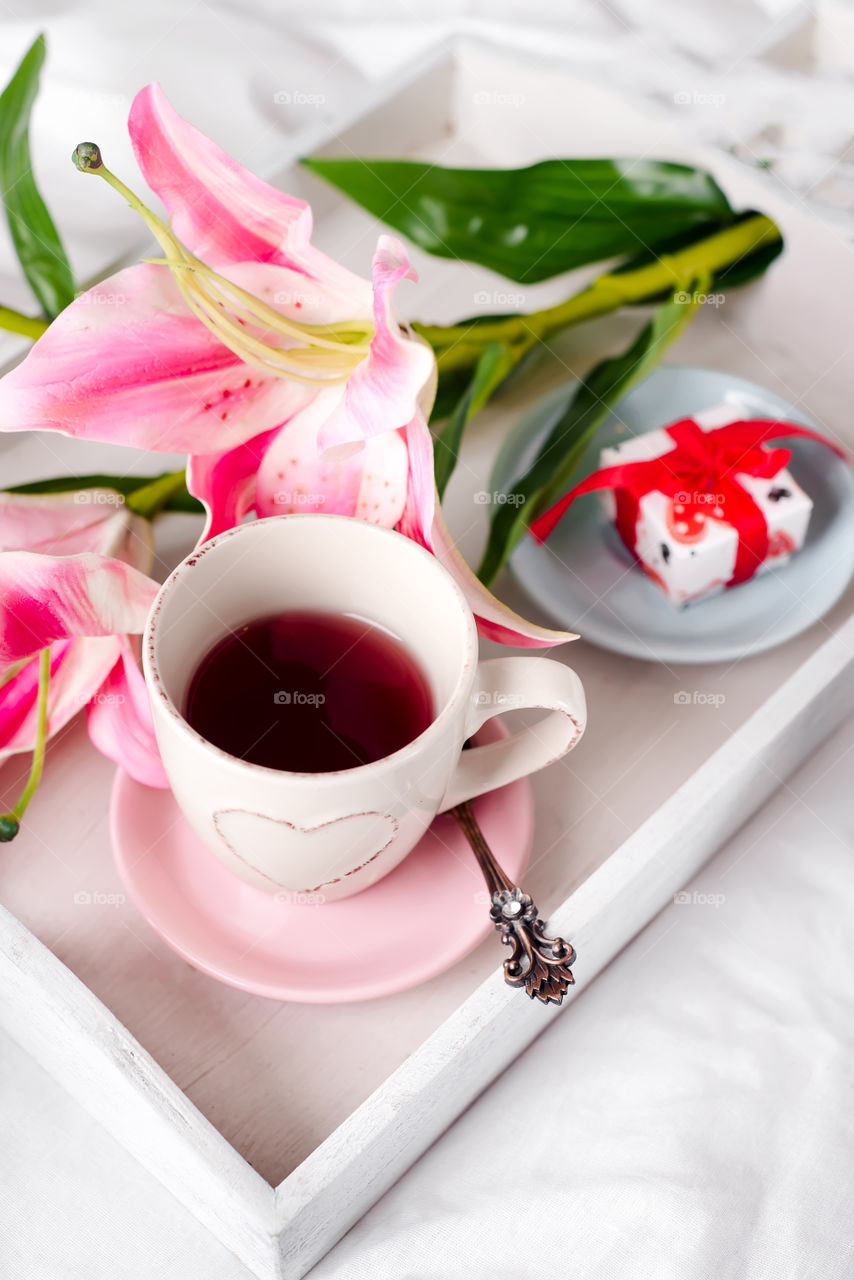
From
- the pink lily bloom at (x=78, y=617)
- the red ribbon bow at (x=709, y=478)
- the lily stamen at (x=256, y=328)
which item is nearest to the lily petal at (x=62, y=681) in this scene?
the pink lily bloom at (x=78, y=617)

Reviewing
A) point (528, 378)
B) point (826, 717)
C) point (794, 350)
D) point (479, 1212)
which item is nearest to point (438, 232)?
point (528, 378)

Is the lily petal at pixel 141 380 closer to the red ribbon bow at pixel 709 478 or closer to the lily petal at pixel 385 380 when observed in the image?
the lily petal at pixel 385 380

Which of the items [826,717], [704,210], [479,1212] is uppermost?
[704,210]

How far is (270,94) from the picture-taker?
3.44ft

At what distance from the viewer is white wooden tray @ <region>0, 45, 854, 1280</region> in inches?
15.4

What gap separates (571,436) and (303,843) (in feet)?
0.88

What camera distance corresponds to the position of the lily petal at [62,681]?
0.46m

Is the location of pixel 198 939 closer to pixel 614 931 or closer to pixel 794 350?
pixel 614 931

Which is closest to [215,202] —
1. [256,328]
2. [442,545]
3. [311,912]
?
[256,328]

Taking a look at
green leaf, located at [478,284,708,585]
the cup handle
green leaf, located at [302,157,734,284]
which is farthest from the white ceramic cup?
green leaf, located at [302,157,734,284]

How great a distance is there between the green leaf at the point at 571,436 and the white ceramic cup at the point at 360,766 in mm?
101

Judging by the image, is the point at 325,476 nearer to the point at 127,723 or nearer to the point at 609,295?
the point at 127,723

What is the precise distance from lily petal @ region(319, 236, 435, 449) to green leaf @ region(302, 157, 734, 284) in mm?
256

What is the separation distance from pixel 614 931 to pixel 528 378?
1.09 feet
